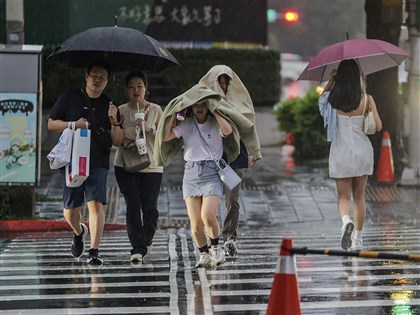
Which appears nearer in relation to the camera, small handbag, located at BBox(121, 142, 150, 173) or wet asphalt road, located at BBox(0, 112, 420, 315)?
wet asphalt road, located at BBox(0, 112, 420, 315)

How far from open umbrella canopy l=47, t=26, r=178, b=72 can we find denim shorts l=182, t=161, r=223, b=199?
1286mm

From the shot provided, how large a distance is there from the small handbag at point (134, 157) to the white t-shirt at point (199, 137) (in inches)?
21.4

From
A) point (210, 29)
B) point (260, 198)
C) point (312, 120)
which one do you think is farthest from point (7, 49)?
point (210, 29)

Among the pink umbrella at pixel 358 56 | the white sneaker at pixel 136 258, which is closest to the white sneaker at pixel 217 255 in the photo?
the white sneaker at pixel 136 258

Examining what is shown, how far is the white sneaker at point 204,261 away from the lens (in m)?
11.3

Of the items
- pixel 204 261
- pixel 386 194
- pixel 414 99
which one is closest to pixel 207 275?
pixel 204 261

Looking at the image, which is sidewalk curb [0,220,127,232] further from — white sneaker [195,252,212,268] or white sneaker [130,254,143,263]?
white sneaker [195,252,212,268]

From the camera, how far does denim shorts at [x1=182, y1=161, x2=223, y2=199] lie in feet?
36.8

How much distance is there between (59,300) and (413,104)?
12445 millimetres

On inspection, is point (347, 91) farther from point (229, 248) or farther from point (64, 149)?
point (64, 149)

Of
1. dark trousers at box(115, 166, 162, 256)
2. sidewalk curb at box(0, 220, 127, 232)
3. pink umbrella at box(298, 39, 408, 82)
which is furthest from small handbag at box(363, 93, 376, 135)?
sidewalk curb at box(0, 220, 127, 232)

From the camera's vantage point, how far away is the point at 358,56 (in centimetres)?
1222

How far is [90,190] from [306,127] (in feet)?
48.9

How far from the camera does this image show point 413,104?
21125 mm
